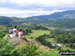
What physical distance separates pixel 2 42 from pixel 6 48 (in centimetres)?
133

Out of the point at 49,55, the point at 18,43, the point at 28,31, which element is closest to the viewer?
the point at 49,55

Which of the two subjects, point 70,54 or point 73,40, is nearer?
point 70,54

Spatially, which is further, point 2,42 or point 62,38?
point 62,38

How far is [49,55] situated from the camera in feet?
34.5

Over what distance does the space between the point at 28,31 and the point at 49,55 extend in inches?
5339

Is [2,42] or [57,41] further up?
[2,42]

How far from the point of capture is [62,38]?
134625mm

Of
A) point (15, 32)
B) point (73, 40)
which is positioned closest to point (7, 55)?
point (15, 32)

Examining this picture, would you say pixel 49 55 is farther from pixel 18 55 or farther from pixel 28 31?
pixel 28 31

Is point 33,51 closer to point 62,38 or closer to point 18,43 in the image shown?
point 18,43

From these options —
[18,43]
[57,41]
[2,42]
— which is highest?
[2,42]

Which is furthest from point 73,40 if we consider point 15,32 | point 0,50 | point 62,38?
point 0,50

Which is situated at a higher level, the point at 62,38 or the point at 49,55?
the point at 49,55

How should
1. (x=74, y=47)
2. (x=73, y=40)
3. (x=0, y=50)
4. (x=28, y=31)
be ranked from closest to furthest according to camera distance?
(x=0, y=50) → (x=74, y=47) → (x=73, y=40) → (x=28, y=31)
